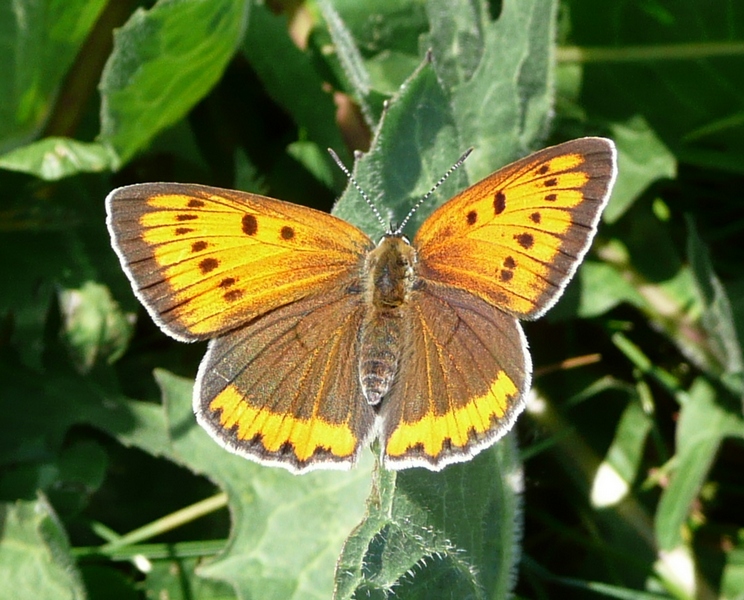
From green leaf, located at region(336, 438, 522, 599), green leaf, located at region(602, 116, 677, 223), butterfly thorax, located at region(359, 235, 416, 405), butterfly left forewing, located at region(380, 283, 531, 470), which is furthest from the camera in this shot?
green leaf, located at region(602, 116, 677, 223)

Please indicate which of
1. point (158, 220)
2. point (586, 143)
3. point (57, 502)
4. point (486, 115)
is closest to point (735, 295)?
point (486, 115)

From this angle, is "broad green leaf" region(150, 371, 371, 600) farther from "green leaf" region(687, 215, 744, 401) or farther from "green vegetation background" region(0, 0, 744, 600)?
"green leaf" region(687, 215, 744, 401)

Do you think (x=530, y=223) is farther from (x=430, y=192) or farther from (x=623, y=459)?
(x=623, y=459)

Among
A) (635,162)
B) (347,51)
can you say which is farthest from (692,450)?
(347,51)

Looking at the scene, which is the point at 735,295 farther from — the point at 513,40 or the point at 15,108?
the point at 15,108

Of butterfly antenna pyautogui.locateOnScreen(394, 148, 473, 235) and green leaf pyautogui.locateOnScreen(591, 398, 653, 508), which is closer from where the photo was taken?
butterfly antenna pyautogui.locateOnScreen(394, 148, 473, 235)

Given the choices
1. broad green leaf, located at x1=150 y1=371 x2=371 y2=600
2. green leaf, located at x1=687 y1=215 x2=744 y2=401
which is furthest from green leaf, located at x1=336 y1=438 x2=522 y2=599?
green leaf, located at x1=687 y1=215 x2=744 y2=401

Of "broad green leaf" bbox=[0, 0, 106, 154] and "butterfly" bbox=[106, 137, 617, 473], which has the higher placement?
"broad green leaf" bbox=[0, 0, 106, 154]
